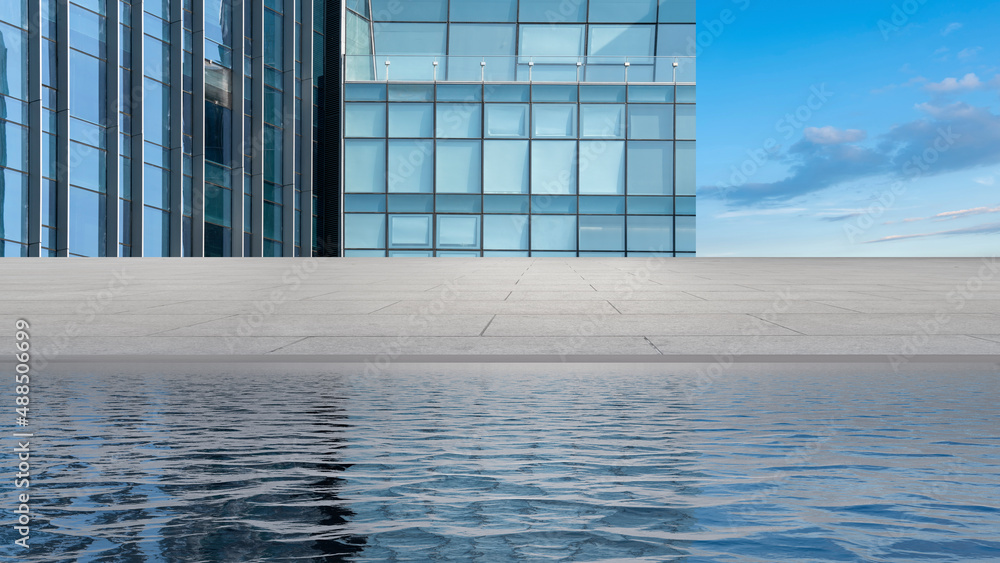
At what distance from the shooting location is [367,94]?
128ft

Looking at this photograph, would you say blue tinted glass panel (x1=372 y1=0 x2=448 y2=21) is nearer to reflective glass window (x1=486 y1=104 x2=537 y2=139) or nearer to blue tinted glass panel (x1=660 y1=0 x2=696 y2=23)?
reflective glass window (x1=486 y1=104 x2=537 y2=139)

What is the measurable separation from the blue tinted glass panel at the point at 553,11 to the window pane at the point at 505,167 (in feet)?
18.7

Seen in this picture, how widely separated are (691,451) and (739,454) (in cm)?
21

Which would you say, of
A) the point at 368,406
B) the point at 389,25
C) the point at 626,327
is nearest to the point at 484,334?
the point at 626,327

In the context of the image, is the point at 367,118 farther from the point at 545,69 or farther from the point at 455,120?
the point at 545,69

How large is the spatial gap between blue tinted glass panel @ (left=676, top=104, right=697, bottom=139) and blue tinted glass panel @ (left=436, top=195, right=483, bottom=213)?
345 inches

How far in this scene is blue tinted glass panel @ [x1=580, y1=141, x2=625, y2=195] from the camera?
127 feet

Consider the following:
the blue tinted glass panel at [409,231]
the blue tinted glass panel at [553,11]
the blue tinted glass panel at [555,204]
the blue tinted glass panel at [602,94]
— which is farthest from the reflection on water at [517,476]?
the blue tinted glass panel at [553,11]

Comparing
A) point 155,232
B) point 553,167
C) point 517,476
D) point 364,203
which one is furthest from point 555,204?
point 517,476

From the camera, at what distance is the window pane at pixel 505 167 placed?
38719mm

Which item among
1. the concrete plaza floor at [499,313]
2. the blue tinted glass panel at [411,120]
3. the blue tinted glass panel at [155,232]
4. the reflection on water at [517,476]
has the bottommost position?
the reflection on water at [517,476]

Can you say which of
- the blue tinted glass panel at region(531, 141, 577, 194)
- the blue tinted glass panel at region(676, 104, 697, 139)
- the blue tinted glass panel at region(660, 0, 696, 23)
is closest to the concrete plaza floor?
the blue tinted glass panel at region(531, 141, 577, 194)

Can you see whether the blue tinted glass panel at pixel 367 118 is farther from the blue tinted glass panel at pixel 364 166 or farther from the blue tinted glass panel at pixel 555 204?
the blue tinted glass panel at pixel 555 204

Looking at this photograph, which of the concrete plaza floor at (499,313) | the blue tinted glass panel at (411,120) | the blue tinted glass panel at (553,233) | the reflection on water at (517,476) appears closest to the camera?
the reflection on water at (517,476)
